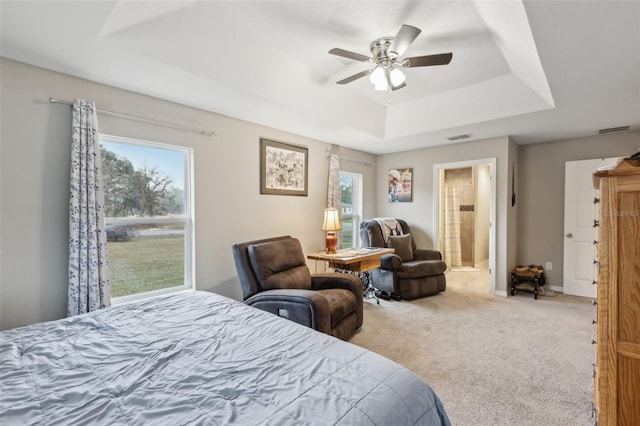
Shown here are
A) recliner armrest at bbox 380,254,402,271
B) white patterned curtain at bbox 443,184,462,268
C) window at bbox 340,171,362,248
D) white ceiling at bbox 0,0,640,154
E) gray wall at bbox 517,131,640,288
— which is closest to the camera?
white ceiling at bbox 0,0,640,154

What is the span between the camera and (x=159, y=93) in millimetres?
2670

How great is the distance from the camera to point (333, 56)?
8.82 feet

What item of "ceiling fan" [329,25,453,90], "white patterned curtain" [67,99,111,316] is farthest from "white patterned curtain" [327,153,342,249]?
"white patterned curtain" [67,99,111,316]

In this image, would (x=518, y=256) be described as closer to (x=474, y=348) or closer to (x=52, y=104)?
(x=474, y=348)

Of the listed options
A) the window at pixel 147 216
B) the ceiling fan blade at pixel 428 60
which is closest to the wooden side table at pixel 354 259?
the window at pixel 147 216

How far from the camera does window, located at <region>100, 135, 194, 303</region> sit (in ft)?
8.50

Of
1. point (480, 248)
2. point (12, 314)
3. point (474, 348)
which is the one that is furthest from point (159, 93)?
point (480, 248)

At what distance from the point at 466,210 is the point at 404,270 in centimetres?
317

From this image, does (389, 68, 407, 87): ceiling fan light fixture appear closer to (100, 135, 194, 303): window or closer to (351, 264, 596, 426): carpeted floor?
(100, 135, 194, 303): window

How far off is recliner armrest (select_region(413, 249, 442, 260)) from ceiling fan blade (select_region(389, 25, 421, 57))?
10.5ft

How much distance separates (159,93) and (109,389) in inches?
98.7

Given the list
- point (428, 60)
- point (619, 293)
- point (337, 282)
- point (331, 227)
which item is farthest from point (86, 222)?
point (619, 293)

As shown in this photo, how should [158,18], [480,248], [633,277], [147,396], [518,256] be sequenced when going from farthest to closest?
[480,248] → [518,256] → [158,18] → [633,277] → [147,396]

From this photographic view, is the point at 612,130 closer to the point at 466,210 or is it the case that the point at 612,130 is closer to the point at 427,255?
the point at 466,210
